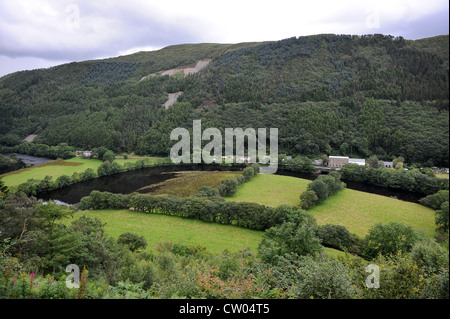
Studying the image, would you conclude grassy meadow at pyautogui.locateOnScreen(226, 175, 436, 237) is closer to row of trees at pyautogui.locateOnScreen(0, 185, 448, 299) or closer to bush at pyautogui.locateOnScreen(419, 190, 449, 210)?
bush at pyautogui.locateOnScreen(419, 190, 449, 210)

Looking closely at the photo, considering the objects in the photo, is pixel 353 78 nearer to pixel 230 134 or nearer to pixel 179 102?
pixel 230 134

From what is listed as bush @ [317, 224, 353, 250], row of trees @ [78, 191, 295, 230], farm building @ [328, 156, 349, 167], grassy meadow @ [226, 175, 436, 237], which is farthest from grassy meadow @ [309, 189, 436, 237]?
farm building @ [328, 156, 349, 167]

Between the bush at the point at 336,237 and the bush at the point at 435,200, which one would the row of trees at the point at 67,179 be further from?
the bush at the point at 435,200

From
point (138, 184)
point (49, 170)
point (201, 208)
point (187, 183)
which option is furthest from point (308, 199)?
point (49, 170)

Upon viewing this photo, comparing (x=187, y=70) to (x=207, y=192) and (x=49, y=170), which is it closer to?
(x=49, y=170)
